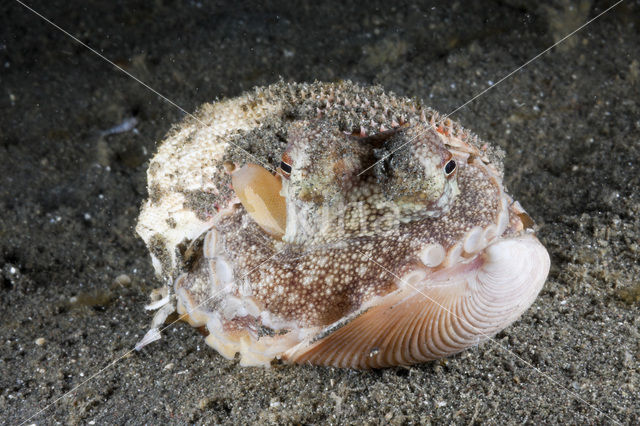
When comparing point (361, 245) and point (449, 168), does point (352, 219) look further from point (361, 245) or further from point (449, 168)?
point (449, 168)

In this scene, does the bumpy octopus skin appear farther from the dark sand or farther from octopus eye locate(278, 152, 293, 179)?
the dark sand

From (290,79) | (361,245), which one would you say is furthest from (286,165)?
(290,79)

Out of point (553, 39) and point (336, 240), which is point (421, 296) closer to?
point (336, 240)

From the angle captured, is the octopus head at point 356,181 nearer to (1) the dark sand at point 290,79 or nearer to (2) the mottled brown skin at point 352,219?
(2) the mottled brown skin at point 352,219

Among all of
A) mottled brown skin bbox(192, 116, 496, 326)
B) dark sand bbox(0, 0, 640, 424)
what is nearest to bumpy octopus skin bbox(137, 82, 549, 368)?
mottled brown skin bbox(192, 116, 496, 326)

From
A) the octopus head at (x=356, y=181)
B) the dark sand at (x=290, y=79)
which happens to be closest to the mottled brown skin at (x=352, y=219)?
the octopus head at (x=356, y=181)

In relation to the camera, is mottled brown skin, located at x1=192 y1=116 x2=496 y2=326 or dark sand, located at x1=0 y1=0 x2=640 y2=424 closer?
mottled brown skin, located at x1=192 y1=116 x2=496 y2=326

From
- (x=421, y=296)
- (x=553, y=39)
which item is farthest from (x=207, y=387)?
(x=553, y=39)

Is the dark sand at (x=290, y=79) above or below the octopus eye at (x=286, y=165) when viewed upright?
below
